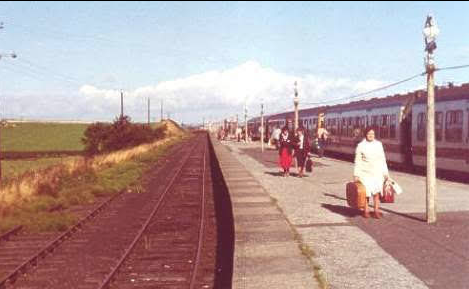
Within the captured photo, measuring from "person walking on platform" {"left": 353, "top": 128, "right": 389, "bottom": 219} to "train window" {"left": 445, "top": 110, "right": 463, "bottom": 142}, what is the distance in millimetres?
8465

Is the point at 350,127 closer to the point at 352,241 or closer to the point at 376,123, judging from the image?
the point at 376,123

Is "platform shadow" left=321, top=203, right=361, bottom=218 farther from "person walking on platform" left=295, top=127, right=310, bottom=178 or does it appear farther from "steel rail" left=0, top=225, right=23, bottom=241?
"person walking on platform" left=295, top=127, right=310, bottom=178

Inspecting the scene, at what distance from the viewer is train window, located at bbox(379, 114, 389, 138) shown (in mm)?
26130

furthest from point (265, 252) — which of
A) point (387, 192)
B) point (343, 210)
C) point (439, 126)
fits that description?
point (439, 126)

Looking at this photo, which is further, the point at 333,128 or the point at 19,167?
the point at 19,167

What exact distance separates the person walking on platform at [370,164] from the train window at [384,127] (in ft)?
50.4

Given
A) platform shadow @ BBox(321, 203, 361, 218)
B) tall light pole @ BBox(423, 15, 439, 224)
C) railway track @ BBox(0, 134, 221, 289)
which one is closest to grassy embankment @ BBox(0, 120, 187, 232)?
railway track @ BBox(0, 134, 221, 289)

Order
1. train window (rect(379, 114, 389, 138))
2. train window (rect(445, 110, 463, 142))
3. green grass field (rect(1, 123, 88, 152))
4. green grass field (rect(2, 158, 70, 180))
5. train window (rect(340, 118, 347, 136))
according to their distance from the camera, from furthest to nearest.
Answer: green grass field (rect(1, 123, 88, 152)) < green grass field (rect(2, 158, 70, 180)) < train window (rect(340, 118, 347, 136)) < train window (rect(379, 114, 389, 138)) < train window (rect(445, 110, 463, 142))

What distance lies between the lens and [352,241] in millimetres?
9281

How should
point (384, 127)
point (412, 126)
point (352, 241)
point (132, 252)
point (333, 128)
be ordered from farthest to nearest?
point (333, 128) < point (384, 127) < point (412, 126) < point (132, 252) < point (352, 241)

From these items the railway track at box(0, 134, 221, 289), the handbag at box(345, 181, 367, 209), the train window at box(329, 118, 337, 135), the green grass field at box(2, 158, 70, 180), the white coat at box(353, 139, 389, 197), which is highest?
the train window at box(329, 118, 337, 135)

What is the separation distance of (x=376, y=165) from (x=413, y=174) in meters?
12.1

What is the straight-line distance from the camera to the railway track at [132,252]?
345 inches

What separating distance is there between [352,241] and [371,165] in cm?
217
